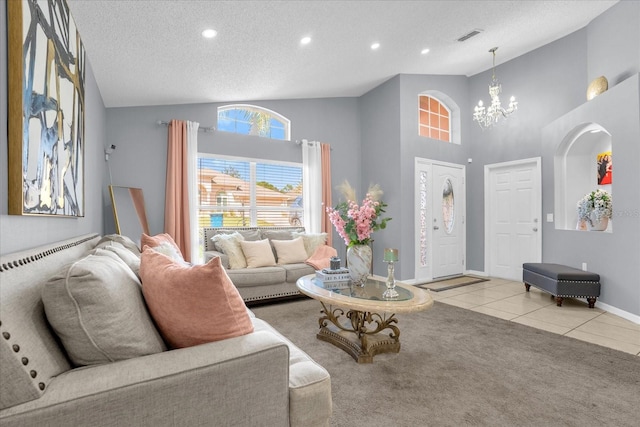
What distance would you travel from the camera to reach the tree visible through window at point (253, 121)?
4.93 meters

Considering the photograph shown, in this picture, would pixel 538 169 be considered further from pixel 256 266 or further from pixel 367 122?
pixel 256 266

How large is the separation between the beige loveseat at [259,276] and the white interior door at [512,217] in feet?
11.5

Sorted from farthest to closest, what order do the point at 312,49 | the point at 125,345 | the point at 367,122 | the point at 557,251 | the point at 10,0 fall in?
1. the point at 367,122
2. the point at 557,251
3. the point at 312,49
4. the point at 10,0
5. the point at 125,345

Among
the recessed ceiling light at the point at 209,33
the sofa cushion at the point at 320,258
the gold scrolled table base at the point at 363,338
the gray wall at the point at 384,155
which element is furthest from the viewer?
the gray wall at the point at 384,155

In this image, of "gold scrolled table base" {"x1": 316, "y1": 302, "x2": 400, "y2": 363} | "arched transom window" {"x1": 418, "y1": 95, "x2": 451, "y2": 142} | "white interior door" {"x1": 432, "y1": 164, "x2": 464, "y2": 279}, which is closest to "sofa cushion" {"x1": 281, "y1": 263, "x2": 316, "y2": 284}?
"gold scrolled table base" {"x1": 316, "y1": 302, "x2": 400, "y2": 363}

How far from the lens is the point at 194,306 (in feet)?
3.52

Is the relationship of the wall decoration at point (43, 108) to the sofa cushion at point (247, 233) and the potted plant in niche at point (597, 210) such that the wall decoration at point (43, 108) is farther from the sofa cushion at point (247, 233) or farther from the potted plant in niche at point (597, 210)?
the potted plant in niche at point (597, 210)

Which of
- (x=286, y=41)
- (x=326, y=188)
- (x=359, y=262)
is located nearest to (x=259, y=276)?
(x=359, y=262)

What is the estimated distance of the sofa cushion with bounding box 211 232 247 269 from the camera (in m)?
3.84

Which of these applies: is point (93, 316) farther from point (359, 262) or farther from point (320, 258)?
point (320, 258)

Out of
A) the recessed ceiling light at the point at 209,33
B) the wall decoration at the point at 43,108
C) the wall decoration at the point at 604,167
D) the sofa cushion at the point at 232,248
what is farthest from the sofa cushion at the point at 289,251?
the wall decoration at the point at 604,167

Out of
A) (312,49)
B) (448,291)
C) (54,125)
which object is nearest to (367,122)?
(312,49)

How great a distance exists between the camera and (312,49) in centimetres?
353

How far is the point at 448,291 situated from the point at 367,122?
10.5 feet
